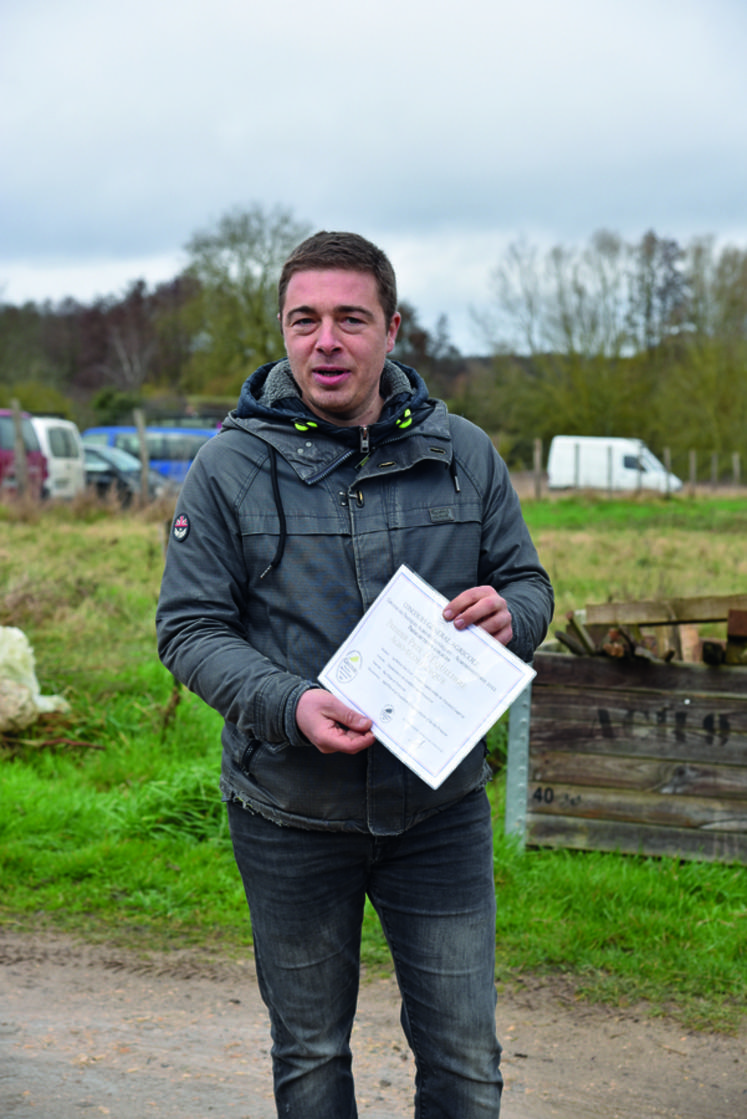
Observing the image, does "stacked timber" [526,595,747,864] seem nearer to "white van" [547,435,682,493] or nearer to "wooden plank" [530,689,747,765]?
"wooden plank" [530,689,747,765]

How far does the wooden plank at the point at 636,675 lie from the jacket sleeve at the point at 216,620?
8.43 feet

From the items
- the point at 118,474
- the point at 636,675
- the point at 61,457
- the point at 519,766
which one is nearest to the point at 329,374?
the point at 636,675

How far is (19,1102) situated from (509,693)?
200cm

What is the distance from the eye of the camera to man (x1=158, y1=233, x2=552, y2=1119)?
7.19 feet

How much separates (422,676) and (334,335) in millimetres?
699

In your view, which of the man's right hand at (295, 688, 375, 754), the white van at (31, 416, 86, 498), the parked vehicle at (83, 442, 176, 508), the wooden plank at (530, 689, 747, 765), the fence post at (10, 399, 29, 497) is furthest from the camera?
the parked vehicle at (83, 442, 176, 508)

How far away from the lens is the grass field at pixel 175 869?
4008 mm

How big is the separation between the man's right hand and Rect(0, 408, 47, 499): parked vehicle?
17.0m

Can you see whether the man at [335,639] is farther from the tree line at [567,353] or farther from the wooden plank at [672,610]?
the tree line at [567,353]

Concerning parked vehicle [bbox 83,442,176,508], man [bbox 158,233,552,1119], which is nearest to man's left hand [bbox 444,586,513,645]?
man [bbox 158,233,552,1119]

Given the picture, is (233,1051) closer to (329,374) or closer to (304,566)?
(304,566)

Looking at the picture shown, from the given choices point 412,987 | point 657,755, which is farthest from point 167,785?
point 412,987

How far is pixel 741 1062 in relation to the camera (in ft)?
11.0

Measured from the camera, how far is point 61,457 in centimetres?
2059
